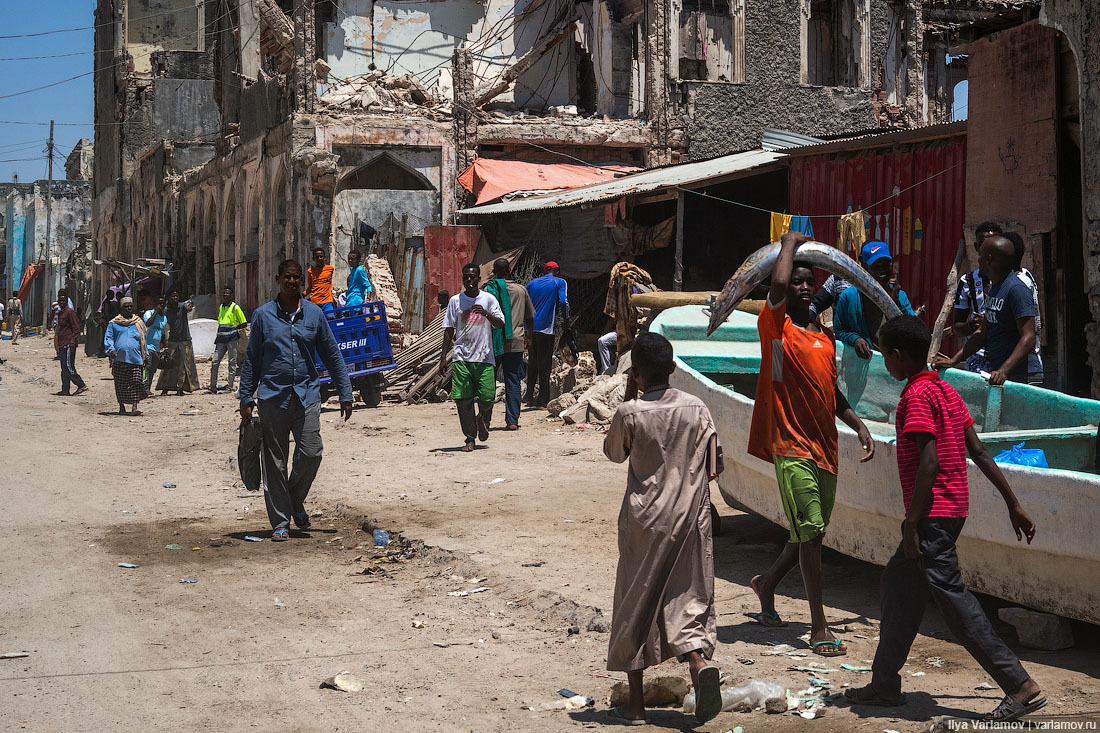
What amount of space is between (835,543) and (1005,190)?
211 inches

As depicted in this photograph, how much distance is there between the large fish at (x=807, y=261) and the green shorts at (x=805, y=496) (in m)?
0.82

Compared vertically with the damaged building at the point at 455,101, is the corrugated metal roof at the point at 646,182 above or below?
below

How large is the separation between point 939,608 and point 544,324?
997 cm

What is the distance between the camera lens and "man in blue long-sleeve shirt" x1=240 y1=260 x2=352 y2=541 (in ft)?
23.5

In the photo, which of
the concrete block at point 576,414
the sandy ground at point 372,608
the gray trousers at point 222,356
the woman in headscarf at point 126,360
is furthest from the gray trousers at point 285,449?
the gray trousers at point 222,356

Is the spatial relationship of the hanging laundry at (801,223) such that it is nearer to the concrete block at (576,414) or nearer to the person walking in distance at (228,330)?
the concrete block at (576,414)

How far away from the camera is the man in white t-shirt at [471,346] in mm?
10711

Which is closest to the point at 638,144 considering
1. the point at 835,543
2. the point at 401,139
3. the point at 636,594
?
the point at 401,139

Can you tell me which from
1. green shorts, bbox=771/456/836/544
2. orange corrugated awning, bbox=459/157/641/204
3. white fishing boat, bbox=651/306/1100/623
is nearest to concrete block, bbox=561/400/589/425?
white fishing boat, bbox=651/306/1100/623

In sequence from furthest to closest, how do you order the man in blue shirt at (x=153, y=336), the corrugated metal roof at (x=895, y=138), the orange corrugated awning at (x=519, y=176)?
the orange corrugated awning at (x=519, y=176) → the man in blue shirt at (x=153, y=336) → the corrugated metal roof at (x=895, y=138)

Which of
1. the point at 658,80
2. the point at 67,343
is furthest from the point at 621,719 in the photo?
the point at 658,80

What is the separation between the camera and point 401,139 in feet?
67.3

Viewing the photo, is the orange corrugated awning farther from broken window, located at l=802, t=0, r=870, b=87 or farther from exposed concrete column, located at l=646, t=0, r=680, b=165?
broken window, located at l=802, t=0, r=870, b=87

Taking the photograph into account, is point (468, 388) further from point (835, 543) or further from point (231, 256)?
point (231, 256)
